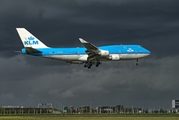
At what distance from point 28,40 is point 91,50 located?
26.9 meters

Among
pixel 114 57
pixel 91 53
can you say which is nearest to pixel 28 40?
pixel 91 53

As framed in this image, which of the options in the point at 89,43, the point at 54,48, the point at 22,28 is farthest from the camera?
the point at 22,28

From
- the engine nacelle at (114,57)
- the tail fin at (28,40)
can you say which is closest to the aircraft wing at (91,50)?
the engine nacelle at (114,57)

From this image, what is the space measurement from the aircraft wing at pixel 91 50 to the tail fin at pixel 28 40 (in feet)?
57.2

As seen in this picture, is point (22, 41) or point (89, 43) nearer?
point (89, 43)

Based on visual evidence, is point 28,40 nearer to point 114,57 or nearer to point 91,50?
point 91,50

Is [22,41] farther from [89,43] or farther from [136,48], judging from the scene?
[136,48]

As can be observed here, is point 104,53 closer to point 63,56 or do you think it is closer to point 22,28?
point 63,56

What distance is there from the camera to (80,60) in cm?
15325

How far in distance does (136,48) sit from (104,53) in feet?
43.0

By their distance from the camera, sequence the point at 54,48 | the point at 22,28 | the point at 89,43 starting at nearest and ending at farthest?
the point at 89,43, the point at 54,48, the point at 22,28

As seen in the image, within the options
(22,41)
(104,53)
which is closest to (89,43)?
(104,53)

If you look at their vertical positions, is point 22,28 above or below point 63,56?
above

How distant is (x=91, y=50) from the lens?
150m
